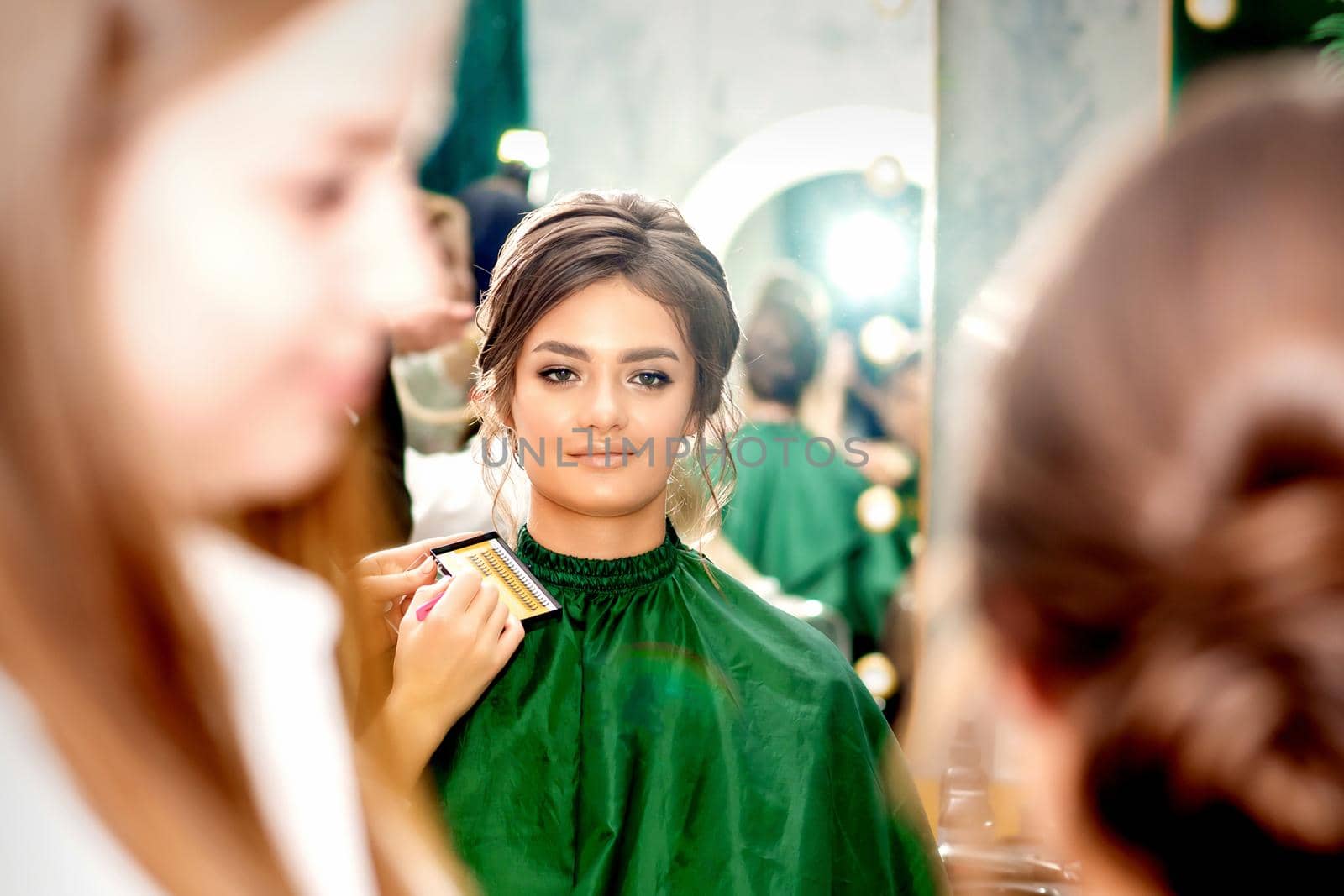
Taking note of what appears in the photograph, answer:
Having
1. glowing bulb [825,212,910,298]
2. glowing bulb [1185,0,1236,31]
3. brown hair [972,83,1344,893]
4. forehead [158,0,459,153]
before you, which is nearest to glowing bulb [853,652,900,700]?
glowing bulb [825,212,910,298]

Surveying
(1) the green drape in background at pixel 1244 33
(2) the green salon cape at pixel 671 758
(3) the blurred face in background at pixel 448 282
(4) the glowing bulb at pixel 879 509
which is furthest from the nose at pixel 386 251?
(1) the green drape in background at pixel 1244 33

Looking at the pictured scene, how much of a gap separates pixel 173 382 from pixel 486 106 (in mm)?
1320

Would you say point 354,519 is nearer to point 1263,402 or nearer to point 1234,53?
point 1263,402

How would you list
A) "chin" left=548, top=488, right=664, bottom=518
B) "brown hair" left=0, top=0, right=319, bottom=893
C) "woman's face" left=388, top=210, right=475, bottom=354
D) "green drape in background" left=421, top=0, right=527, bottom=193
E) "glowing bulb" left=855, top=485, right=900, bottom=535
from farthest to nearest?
"glowing bulb" left=855, top=485, right=900, bottom=535 → "green drape in background" left=421, top=0, right=527, bottom=193 → "woman's face" left=388, top=210, right=475, bottom=354 → "chin" left=548, top=488, right=664, bottom=518 → "brown hair" left=0, top=0, right=319, bottom=893

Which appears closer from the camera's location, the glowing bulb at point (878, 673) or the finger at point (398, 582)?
the finger at point (398, 582)

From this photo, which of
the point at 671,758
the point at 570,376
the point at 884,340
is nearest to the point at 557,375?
the point at 570,376

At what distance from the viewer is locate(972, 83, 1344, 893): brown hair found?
0.33 m

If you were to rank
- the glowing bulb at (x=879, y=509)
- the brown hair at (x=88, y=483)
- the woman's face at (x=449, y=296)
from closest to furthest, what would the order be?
the brown hair at (x=88, y=483)
the woman's face at (x=449, y=296)
the glowing bulb at (x=879, y=509)

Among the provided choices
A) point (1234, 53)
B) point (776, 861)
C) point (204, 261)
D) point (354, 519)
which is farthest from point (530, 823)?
point (1234, 53)

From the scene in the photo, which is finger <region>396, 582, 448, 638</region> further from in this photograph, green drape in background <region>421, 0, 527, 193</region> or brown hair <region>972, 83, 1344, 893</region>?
green drape in background <region>421, 0, 527, 193</region>

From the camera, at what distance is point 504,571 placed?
0.93 metres

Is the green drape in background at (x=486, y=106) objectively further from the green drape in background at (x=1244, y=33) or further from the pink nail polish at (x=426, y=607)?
the green drape in background at (x=1244, y=33)

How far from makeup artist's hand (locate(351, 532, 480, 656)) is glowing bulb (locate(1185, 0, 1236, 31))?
4.59 feet

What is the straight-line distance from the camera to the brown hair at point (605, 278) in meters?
0.94
